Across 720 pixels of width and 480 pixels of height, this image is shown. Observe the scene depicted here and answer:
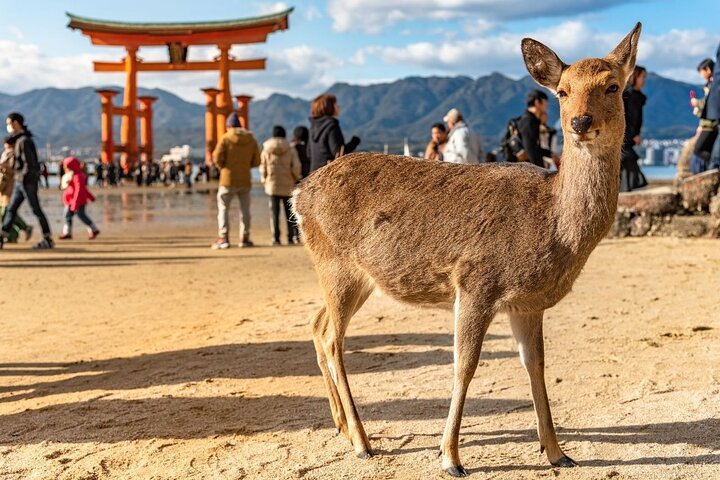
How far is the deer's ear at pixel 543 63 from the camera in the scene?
3.43 metres

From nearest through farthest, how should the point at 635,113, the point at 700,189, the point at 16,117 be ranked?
1. the point at 635,113
2. the point at 700,189
3. the point at 16,117

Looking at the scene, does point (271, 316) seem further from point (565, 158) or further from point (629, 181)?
point (629, 181)

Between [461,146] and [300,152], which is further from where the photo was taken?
[300,152]

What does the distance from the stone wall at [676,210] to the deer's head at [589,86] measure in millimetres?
8462

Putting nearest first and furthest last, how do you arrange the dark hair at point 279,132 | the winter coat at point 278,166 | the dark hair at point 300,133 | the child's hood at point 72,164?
the winter coat at point 278,166 → the dark hair at point 279,132 → the dark hair at point 300,133 → the child's hood at point 72,164

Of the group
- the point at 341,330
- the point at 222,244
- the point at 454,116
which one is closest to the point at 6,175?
the point at 222,244

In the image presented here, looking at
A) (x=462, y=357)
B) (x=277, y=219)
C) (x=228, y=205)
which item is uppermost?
(x=228, y=205)

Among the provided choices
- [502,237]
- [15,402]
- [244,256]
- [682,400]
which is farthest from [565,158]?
[244,256]

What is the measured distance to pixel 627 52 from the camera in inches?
134

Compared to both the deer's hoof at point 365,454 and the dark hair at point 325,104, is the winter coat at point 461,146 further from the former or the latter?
the deer's hoof at point 365,454

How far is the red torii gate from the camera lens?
37.7 meters

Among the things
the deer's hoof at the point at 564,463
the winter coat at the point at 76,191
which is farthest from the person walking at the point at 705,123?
the winter coat at the point at 76,191

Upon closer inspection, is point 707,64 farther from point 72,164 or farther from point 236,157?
point 72,164

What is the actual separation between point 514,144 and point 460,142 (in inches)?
26.5
